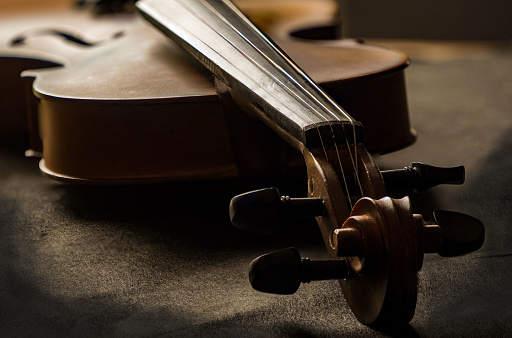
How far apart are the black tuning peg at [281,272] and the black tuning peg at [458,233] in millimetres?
110

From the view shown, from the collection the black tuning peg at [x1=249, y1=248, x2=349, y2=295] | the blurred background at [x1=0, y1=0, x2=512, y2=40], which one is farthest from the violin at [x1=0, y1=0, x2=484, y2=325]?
the blurred background at [x1=0, y1=0, x2=512, y2=40]

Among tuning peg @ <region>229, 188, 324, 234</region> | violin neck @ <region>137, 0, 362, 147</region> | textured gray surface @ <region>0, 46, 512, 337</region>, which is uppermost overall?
violin neck @ <region>137, 0, 362, 147</region>

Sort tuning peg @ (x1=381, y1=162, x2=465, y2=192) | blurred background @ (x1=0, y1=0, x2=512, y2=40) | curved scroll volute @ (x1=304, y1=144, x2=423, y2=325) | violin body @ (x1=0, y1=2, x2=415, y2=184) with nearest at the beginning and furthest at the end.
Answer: curved scroll volute @ (x1=304, y1=144, x2=423, y2=325), tuning peg @ (x1=381, y1=162, x2=465, y2=192), violin body @ (x1=0, y1=2, x2=415, y2=184), blurred background @ (x1=0, y1=0, x2=512, y2=40)

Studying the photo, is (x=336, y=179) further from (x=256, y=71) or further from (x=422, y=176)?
(x=256, y=71)

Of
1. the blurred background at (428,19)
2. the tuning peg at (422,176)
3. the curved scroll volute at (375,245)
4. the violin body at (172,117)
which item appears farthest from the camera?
the blurred background at (428,19)

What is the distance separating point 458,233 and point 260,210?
18 cm

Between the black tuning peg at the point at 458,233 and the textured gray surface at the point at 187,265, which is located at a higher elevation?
the black tuning peg at the point at 458,233

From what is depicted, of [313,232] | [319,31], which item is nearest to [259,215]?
[313,232]

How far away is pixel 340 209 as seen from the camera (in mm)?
640

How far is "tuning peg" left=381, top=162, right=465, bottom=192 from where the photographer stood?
2.18 feet

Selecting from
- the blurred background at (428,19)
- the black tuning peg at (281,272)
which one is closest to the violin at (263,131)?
the black tuning peg at (281,272)

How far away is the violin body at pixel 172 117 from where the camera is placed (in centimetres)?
89

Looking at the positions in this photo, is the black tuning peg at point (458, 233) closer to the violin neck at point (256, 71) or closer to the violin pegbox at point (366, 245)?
the violin pegbox at point (366, 245)

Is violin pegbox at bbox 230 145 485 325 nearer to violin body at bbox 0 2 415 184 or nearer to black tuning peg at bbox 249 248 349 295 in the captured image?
black tuning peg at bbox 249 248 349 295
